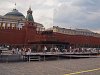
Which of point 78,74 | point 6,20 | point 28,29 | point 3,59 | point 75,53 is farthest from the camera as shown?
point 6,20

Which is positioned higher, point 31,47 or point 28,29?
point 28,29

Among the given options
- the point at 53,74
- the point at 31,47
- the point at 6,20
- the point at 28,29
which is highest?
the point at 6,20

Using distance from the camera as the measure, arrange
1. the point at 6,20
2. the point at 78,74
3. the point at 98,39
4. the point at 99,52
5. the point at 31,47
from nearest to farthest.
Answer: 1. the point at 78,74
2. the point at 31,47
3. the point at 99,52
4. the point at 98,39
5. the point at 6,20

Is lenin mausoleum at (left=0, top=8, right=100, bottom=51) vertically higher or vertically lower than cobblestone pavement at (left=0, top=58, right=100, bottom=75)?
higher

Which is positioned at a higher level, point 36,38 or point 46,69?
point 36,38

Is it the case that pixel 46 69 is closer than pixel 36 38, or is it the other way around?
pixel 46 69

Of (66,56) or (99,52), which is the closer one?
(66,56)

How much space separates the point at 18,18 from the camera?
87188 mm

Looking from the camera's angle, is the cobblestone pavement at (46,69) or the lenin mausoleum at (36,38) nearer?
the cobblestone pavement at (46,69)

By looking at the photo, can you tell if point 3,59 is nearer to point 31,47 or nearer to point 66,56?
point 31,47

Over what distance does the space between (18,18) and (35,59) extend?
59.8 metres

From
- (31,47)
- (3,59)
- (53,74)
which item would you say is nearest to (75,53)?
(31,47)

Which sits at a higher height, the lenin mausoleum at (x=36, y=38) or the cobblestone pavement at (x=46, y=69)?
the lenin mausoleum at (x=36, y=38)

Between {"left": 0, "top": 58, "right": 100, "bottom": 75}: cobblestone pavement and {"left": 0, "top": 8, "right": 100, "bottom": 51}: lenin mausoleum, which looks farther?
{"left": 0, "top": 8, "right": 100, "bottom": 51}: lenin mausoleum
